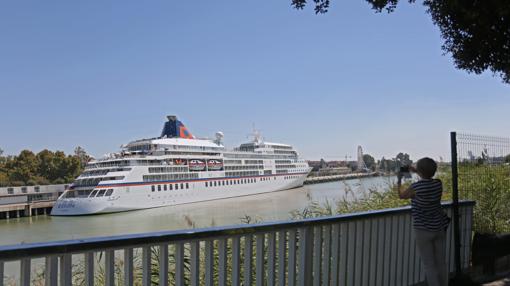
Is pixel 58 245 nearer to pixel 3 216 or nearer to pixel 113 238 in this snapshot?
pixel 113 238

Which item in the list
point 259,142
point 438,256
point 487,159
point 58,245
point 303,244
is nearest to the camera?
point 58,245

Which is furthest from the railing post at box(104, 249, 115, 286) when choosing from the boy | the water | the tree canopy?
the tree canopy

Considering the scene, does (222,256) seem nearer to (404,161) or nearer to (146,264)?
(146,264)

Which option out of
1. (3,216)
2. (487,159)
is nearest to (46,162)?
(3,216)

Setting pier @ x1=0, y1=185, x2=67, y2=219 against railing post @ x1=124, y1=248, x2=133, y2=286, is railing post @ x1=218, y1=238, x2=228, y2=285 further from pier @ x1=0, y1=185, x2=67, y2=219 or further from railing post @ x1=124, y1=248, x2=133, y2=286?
pier @ x1=0, y1=185, x2=67, y2=219

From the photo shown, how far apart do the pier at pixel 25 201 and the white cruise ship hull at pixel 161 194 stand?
13.4ft

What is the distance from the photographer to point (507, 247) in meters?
4.95

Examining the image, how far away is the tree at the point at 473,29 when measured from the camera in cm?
414

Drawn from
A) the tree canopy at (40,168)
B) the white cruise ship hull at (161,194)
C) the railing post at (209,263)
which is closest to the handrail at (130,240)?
the railing post at (209,263)

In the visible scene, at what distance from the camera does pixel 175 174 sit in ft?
153

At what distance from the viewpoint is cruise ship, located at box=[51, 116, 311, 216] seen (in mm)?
39594

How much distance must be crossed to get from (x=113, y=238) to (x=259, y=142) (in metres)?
63.3

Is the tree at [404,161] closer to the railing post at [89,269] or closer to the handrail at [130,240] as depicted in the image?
the handrail at [130,240]

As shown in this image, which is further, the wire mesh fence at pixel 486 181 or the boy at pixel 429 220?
the wire mesh fence at pixel 486 181
